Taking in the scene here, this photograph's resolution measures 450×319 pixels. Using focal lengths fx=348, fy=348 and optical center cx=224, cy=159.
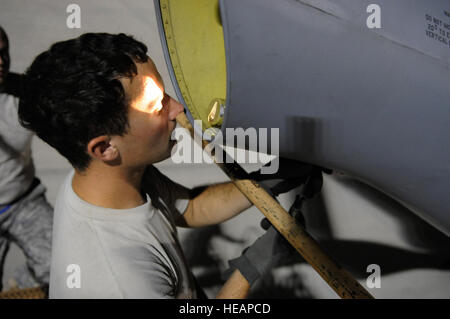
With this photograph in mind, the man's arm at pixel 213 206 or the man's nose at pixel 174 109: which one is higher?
the man's nose at pixel 174 109

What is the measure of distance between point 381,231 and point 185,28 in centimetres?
130

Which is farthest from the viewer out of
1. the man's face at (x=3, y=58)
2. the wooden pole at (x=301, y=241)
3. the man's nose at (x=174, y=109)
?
the man's face at (x=3, y=58)

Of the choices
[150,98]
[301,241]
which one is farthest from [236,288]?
[150,98]

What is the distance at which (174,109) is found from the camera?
778 mm

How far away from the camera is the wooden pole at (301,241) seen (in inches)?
25.6

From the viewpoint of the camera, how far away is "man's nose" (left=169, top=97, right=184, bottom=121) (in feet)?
2.53

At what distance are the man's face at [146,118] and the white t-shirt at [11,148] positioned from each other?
74cm

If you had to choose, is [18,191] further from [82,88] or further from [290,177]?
[290,177]

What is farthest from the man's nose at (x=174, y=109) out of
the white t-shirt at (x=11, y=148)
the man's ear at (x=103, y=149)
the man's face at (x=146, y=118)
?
the white t-shirt at (x=11, y=148)

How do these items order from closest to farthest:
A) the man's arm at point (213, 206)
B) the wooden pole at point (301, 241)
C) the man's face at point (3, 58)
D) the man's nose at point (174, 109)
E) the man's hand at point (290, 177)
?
the wooden pole at point (301, 241)
the man's nose at point (174, 109)
the man's hand at point (290, 177)
the man's arm at point (213, 206)
the man's face at point (3, 58)

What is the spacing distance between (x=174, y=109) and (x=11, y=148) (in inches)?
34.2

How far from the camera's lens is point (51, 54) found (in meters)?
0.75

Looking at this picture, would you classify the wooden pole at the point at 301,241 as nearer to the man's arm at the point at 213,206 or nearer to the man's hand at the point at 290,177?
the man's hand at the point at 290,177

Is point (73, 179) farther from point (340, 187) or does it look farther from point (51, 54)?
point (340, 187)
